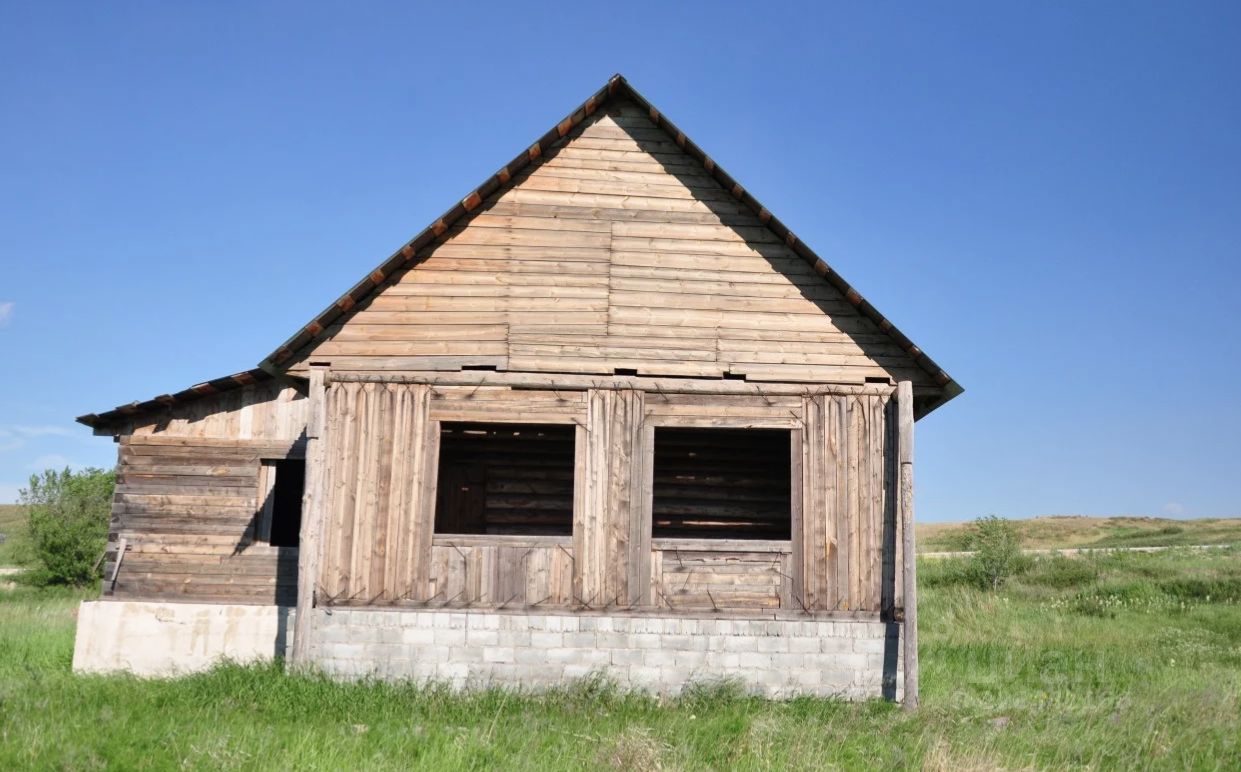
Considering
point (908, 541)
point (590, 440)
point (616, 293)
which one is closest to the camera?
point (908, 541)

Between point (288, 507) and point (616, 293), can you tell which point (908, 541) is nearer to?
point (616, 293)

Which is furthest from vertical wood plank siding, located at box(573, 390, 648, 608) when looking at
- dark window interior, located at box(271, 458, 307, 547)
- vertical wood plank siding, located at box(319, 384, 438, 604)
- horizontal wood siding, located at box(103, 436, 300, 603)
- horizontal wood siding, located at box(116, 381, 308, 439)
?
dark window interior, located at box(271, 458, 307, 547)

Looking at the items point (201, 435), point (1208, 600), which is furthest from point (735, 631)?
point (1208, 600)

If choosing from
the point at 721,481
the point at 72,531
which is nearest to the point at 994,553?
the point at 721,481

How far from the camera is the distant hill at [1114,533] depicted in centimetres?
4975

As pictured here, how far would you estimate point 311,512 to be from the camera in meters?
12.5

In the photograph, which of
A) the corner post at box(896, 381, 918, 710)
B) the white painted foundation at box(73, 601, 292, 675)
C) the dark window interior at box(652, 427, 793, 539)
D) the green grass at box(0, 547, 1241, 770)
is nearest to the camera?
the green grass at box(0, 547, 1241, 770)

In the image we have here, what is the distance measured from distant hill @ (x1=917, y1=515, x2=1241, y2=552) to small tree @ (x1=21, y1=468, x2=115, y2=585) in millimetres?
32969

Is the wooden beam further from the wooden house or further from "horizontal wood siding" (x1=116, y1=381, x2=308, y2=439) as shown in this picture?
"horizontal wood siding" (x1=116, y1=381, x2=308, y2=439)

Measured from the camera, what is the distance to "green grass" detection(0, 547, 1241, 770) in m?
8.98

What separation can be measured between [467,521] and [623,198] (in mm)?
6241

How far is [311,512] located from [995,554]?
2466 centimetres

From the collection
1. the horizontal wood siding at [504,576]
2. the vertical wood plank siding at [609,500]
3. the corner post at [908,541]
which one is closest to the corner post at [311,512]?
the horizontal wood siding at [504,576]

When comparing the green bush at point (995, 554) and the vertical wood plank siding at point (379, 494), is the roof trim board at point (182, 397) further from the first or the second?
the green bush at point (995, 554)
